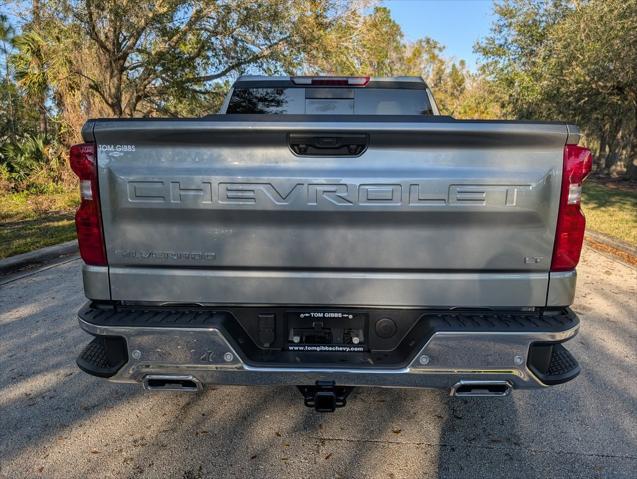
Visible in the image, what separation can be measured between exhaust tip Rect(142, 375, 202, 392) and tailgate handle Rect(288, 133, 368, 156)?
1263 mm

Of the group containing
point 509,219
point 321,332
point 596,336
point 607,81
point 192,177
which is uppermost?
point 607,81

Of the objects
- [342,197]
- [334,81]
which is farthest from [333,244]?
[334,81]

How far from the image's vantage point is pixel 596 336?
4.42 m

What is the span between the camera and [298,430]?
2900mm

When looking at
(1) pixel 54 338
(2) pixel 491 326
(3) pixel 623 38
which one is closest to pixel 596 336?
(2) pixel 491 326

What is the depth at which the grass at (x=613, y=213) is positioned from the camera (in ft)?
31.1

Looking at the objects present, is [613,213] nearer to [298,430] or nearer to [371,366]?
[298,430]

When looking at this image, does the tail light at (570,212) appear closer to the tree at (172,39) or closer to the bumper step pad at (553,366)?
the bumper step pad at (553,366)

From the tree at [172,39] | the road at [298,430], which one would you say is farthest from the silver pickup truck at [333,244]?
the tree at [172,39]

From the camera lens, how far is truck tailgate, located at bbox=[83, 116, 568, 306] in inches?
87.0

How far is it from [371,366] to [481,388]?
1.87 feet

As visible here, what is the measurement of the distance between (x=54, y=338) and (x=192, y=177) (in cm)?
290

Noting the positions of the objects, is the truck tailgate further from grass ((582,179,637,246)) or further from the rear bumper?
grass ((582,179,637,246))

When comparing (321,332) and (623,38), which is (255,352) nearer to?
(321,332)
